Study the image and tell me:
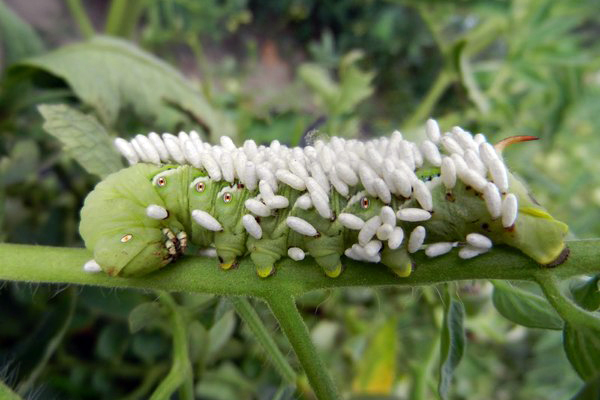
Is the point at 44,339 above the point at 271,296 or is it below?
below

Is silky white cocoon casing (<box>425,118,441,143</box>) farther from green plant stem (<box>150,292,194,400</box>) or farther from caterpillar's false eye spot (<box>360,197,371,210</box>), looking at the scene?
green plant stem (<box>150,292,194,400</box>)

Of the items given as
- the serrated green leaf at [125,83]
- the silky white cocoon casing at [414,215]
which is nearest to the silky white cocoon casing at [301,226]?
the silky white cocoon casing at [414,215]

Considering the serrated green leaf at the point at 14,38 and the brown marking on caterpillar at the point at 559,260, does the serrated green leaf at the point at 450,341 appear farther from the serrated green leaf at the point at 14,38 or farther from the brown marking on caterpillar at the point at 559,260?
the serrated green leaf at the point at 14,38

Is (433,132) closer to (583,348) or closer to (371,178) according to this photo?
(371,178)

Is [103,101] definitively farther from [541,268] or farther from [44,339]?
[541,268]

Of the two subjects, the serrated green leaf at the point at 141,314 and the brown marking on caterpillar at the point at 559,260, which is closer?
the brown marking on caterpillar at the point at 559,260

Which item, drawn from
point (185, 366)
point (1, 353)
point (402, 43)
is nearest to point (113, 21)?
point (1, 353)
